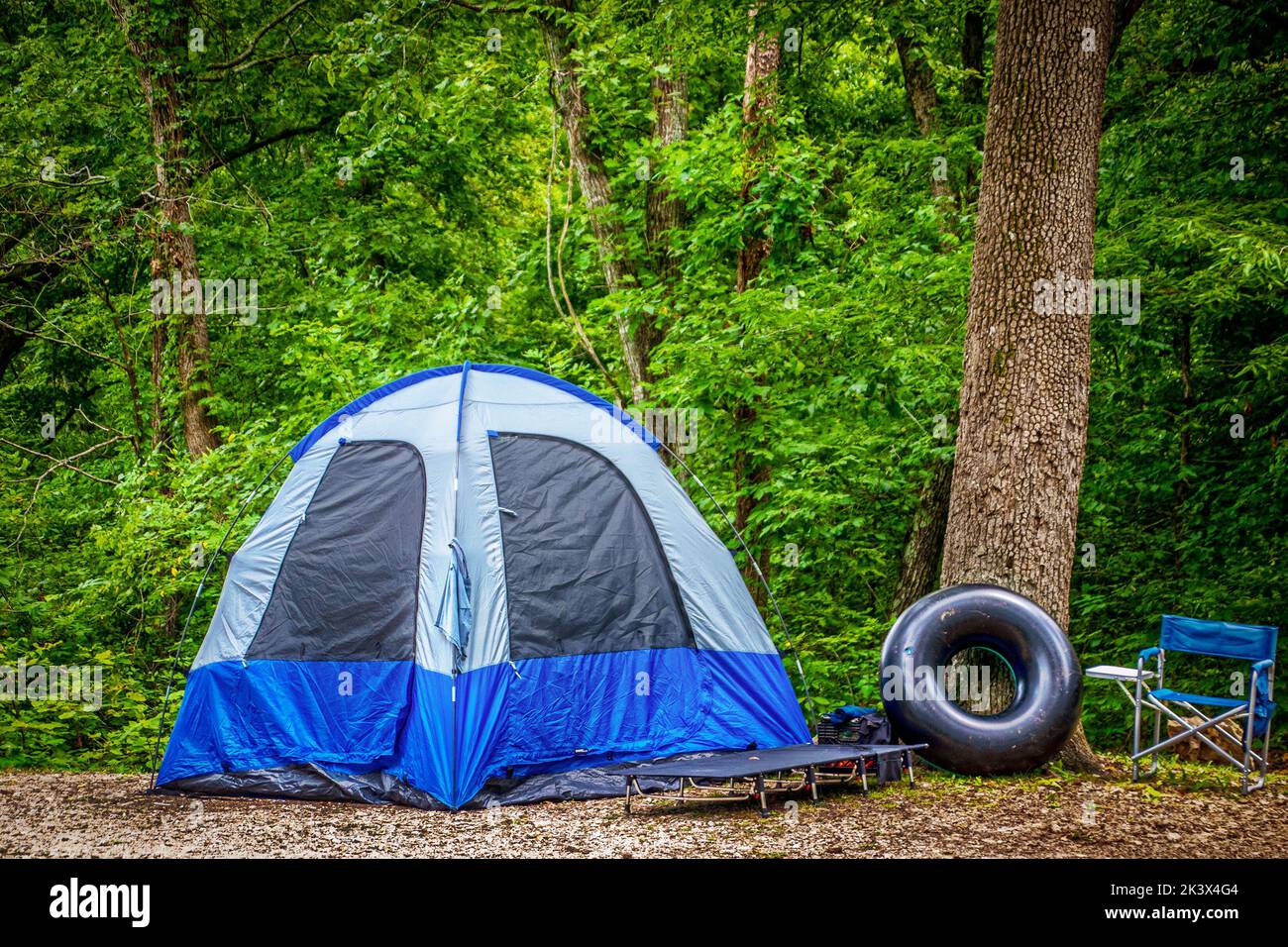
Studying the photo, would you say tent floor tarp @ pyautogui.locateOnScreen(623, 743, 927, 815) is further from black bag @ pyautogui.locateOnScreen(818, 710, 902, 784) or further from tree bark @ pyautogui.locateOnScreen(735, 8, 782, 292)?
tree bark @ pyautogui.locateOnScreen(735, 8, 782, 292)

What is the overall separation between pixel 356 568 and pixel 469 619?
0.74 metres

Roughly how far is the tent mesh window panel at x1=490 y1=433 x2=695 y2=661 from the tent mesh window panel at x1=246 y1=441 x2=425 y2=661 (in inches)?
19.2

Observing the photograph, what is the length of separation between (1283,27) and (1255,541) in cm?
368

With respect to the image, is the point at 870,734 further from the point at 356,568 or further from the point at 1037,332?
the point at 356,568

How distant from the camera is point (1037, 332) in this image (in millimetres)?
5680

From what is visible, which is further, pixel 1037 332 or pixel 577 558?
pixel 577 558

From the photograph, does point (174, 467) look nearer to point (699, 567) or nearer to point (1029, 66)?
point (699, 567)

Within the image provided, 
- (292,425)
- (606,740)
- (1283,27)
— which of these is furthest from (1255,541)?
(292,425)

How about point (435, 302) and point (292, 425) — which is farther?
point (435, 302)

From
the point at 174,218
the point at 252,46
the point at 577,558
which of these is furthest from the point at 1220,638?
the point at 252,46

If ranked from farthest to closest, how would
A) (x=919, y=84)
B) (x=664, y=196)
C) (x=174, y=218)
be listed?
(x=919, y=84)
(x=174, y=218)
(x=664, y=196)

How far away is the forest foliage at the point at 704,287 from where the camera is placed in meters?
7.74

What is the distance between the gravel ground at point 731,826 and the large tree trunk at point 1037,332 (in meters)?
0.77

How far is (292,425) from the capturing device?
9.23 m
